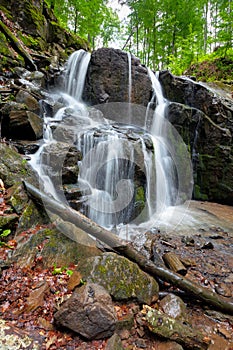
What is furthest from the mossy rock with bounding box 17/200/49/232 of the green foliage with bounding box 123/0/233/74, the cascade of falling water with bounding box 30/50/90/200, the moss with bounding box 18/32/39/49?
the green foliage with bounding box 123/0/233/74

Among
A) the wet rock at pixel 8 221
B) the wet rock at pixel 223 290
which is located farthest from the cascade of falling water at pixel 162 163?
the wet rock at pixel 8 221

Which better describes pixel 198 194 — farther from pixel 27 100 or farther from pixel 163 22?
pixel 163 22

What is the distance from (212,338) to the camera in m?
2.73

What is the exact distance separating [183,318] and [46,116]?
7.42 metres

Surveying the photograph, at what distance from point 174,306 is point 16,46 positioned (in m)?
11.9

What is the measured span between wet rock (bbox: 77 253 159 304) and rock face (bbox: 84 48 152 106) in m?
9.19

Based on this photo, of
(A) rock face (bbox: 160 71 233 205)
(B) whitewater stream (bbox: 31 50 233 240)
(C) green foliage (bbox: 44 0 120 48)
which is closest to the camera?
(B) whitewater stream (bbox: 31 50 233 240)

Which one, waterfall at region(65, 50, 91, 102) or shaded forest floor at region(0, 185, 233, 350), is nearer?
shaded forest floor at region(0, 185, 233, 350)

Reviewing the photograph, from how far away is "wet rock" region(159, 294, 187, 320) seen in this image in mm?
2836

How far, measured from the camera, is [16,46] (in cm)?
995

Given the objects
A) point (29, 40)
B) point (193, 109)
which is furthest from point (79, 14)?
point (193, 109)

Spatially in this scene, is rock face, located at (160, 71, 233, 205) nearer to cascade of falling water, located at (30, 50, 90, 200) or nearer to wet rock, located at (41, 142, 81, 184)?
cascade of falling water, located at (30, 50, 90, 200)

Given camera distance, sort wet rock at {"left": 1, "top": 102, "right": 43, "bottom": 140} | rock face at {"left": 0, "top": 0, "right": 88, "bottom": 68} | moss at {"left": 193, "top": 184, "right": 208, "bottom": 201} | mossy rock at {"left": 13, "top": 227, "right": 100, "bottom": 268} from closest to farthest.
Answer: mossy rock at {"left": 13, "top": 227, "right": 100, "bottom": 268}, wet rock at {"left": 1, "top": 102, "right": 43, "bottom": 140}, rock face at {"left": 0, "top": 0, "right": 88, "bottom": 68}, moss at {"left": 193, "top": 184, "right": 208, "bottom": 201}

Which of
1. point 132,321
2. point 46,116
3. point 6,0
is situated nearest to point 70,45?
point 6,0
